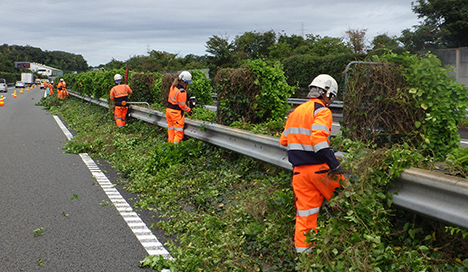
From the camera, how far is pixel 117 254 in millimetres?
4602

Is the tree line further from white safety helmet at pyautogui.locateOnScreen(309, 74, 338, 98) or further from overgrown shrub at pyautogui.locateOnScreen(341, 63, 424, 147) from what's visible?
white safety helmet at pyautogui.locateOnScreen(309, 74, 338, 98)

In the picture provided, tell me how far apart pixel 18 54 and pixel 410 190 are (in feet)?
606

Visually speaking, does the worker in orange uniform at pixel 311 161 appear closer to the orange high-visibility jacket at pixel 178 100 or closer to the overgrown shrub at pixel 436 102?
the overgrown shrub at pixel 436 102

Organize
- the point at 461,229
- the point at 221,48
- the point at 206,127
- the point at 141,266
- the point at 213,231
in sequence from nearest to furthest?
the point at 461,229, the point at 141,266, the point at 213,231, the point at 206,127, the point at 221,48

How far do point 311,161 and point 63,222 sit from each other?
3.12 m

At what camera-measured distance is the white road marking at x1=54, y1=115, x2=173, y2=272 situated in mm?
4718

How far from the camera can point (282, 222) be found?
4.71 meters

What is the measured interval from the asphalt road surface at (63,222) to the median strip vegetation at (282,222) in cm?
39

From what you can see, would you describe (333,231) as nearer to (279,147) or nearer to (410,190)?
(410,190)

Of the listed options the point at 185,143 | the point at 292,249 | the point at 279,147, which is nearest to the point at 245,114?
the point at 185,143

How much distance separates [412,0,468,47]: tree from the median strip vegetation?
24.8m

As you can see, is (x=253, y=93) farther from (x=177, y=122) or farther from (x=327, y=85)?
(x=327, y=85)

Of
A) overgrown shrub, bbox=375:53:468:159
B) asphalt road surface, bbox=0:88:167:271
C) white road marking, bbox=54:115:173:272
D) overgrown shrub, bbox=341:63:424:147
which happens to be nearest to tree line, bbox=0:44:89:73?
asphalt road surface, bbox=0:88:167:271

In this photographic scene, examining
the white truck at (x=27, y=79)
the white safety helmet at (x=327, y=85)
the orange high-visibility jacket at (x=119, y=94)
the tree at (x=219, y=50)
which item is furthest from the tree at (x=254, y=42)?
the white truck at (x=27, y=79)
